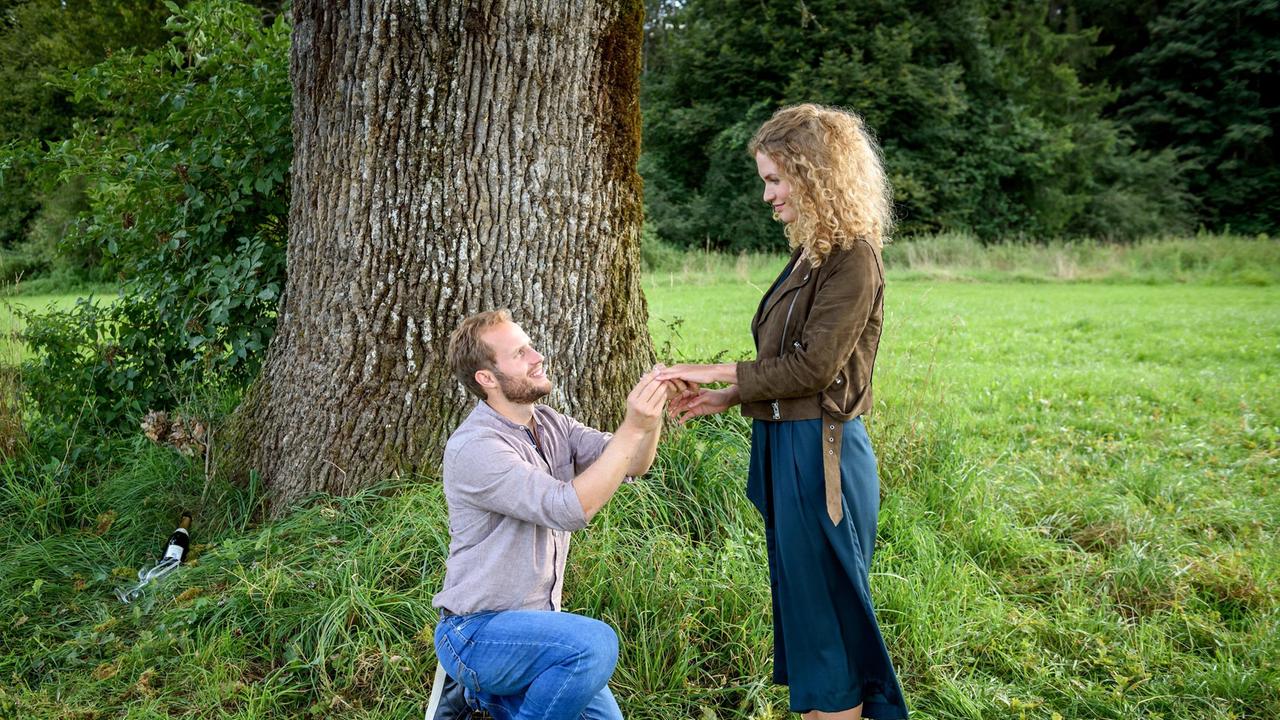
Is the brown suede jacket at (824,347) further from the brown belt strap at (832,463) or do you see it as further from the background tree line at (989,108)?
the background tree line at (989,108)

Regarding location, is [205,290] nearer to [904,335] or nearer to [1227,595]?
[1227,595]

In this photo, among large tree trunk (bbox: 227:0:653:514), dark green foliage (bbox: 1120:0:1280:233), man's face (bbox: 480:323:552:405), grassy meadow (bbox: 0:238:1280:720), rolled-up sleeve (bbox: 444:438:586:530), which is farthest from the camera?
dark green foliage (bbox: 1120:0:1280:233)

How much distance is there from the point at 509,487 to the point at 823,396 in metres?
0.96

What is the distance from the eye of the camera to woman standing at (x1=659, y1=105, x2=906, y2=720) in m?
2.61

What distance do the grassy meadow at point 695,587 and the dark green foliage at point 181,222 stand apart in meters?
0.54

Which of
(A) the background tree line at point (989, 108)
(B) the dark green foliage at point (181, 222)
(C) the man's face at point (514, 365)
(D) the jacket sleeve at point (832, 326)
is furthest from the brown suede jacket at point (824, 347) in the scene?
(A) the background tree line at point (989, 108)

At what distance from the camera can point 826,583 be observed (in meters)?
2.72

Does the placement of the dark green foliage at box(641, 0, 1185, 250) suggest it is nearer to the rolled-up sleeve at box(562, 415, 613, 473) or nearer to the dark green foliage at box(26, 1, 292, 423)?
the dark green foliage at box(26, 1, 292, 423)

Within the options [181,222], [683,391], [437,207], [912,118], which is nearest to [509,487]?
[683,391]

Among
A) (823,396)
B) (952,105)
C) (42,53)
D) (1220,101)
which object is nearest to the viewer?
(823,396)

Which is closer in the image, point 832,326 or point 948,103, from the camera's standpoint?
point 832,326

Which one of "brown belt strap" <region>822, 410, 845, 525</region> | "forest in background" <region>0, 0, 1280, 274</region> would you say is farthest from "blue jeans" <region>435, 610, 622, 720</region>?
"forest in background" <region>0, 0, 1280, 274</region>

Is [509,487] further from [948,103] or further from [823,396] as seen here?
[948,103]

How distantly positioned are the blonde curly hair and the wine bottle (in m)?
3.00
